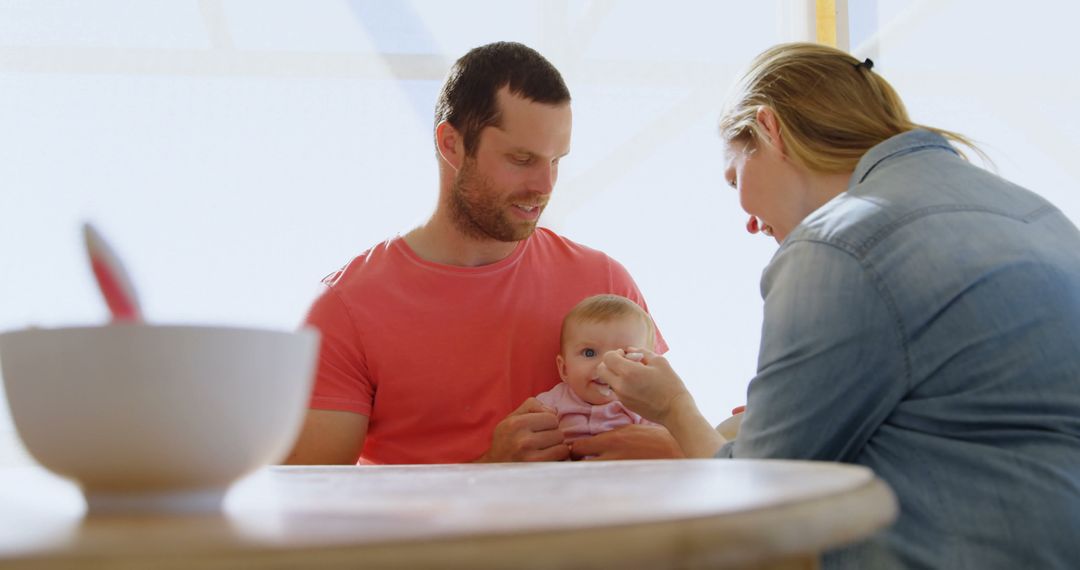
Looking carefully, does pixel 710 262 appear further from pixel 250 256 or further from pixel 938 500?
pixel 938 500

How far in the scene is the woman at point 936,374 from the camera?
1.12 meters

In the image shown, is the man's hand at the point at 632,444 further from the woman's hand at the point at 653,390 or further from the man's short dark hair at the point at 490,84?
the man's short dark hair at the point at 490,84

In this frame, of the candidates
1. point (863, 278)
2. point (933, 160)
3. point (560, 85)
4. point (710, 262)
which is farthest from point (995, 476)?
point (710, 262)

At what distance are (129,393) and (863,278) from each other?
0.82 m

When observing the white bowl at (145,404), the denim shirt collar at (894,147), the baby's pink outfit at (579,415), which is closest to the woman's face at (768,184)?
the denim shirt collar at (894,147)

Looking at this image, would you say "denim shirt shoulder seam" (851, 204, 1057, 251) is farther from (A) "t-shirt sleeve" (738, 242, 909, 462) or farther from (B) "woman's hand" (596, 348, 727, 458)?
(B) "woman's hand" (596, 348, 727, 458)

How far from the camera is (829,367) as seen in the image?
114 cm

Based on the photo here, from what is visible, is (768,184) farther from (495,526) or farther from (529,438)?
(495,526)

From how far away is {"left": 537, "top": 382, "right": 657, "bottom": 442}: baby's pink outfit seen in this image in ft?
7.25

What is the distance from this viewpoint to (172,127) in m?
3.72

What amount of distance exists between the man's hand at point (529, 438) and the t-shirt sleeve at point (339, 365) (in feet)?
0.98


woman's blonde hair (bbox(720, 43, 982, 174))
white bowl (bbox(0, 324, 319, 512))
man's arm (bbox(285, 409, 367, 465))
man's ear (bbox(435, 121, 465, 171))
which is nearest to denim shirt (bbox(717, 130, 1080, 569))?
woman's blonde hair (bbox(720, 43, 982, 174))

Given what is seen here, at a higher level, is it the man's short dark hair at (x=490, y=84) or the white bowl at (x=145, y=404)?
the man's short dark hair at (x=490, y=84)

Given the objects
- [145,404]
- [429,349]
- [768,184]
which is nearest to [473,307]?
[429,349]
